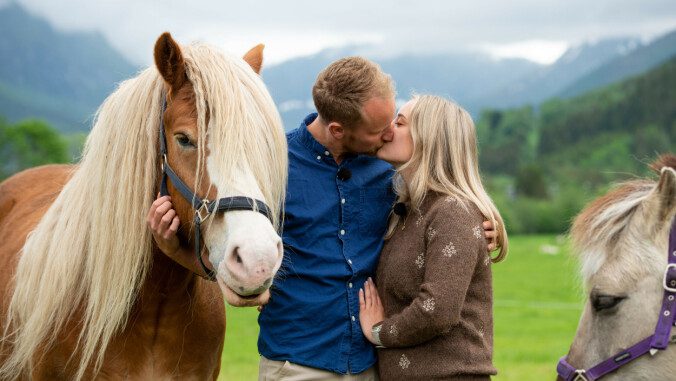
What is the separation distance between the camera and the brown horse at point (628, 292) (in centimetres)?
287

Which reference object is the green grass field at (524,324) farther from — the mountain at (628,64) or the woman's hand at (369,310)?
the mountain at (628,64)

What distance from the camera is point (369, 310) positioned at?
9.88 ft

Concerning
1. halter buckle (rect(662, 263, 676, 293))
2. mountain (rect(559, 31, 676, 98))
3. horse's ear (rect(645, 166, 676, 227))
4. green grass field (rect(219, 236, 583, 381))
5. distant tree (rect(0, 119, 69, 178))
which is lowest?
mountain (rect(559, 31, 676, 98))

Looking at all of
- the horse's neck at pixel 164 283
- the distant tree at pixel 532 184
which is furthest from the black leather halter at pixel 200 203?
the distant tree at pixel 532 184

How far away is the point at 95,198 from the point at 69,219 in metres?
0.22

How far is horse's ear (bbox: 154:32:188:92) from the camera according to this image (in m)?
2.61

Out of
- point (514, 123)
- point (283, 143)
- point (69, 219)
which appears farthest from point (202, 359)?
point (514, 123)

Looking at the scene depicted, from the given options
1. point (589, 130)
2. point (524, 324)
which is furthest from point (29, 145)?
point (589, 130)

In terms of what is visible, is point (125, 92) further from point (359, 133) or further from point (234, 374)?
point (234, 374)

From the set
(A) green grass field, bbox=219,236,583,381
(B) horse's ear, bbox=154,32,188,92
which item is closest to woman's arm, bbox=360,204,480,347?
(A) green grass field, bbox=219,236,583,381

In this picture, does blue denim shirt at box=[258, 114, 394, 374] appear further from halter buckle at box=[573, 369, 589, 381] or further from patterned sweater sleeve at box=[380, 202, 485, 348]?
halter buckle at box=[573, 369, 589, 381]

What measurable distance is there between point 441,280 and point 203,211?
3.00 feet

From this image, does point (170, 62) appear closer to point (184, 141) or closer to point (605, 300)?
point (184, 141)

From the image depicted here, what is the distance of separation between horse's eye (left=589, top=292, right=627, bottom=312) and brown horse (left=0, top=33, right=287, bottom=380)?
4.18ft
